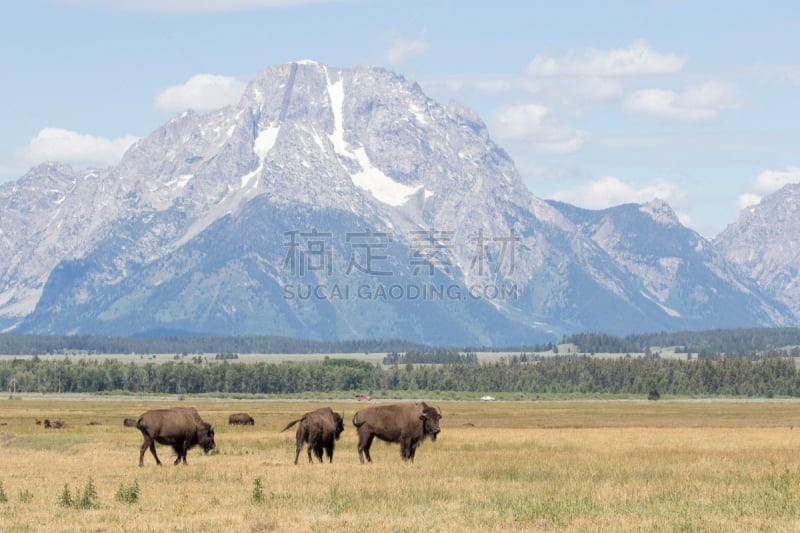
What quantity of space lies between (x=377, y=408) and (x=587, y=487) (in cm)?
1397

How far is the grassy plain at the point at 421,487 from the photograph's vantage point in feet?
99.4

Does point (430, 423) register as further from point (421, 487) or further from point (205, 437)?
point (421, 487)

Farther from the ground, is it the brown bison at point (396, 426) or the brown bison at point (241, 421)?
the brown bison at point (396, 426)

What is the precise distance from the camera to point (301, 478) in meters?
41.4

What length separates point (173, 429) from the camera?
4781 centimetres

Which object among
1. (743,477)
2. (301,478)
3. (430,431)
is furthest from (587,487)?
(430,431)

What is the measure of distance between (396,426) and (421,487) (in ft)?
37.2

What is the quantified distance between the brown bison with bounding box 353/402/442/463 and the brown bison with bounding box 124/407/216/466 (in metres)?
6.06

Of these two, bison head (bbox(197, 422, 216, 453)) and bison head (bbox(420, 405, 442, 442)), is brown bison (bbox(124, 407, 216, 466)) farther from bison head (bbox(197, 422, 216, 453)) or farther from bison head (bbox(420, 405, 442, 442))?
bison head (bbox(420, 405, 442, 442))

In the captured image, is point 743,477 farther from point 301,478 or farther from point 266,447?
point 266,447

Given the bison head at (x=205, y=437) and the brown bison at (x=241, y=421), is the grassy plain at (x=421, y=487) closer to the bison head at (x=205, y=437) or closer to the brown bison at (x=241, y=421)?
the bison head at (x=205, y=437)

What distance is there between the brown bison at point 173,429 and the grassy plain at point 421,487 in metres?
0.79

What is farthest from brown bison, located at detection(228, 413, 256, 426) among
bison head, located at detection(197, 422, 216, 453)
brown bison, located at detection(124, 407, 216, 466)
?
brown bison, located at detection(124, 407, 216, 466)

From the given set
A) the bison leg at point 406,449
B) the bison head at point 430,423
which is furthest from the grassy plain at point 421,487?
the bison head at point 430,423
